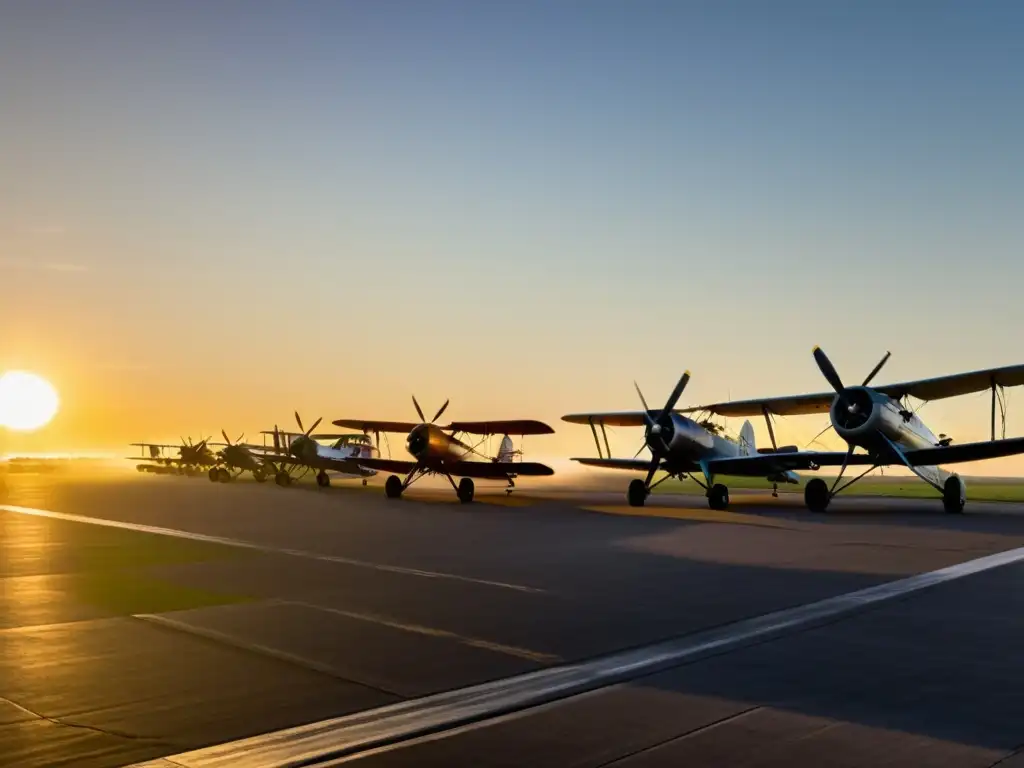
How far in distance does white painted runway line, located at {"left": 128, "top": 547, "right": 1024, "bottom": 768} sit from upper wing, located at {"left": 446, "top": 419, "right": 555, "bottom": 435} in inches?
964

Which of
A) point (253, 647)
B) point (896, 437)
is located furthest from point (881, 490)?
point (253, 647)

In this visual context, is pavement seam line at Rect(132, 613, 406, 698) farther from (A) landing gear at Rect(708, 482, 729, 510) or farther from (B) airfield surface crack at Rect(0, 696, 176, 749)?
(A) landing gear at Rect(708, 482, 729, 510)

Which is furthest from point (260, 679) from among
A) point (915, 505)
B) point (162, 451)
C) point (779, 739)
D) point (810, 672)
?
point (162, 451)

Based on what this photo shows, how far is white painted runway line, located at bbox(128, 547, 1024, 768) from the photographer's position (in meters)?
5.08

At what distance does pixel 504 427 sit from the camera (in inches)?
1384

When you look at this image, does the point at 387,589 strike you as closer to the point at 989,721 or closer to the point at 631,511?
the point at 989,721

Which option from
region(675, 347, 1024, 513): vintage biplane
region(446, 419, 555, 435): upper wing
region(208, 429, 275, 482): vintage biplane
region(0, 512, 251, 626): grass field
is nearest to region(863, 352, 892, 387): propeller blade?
region(675, 347, 1024, 513): vintage biplane

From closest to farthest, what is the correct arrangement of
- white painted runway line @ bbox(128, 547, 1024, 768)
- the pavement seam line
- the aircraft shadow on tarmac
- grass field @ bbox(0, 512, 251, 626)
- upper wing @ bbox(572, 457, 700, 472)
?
white painted runway line @ bbox(128, 547, 1024, 768)
the aircraft shadow on tarmac
the pavement seam line
grass field @ bbox(0, 512, 251, 626)
upper wing @ bbox(572, 457, 700, 472)

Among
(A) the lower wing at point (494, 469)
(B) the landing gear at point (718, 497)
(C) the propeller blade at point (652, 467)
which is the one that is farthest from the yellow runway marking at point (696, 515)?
(A) the lower wing at point (494, 469)

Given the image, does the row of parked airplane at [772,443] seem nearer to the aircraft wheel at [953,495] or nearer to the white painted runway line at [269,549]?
A: the aircraft wheel at [953,495]

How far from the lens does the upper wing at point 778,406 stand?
32.9 meters

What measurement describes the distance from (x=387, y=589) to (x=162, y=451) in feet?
254

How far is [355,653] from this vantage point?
25.5ft

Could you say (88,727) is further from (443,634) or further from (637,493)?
(637,493)
